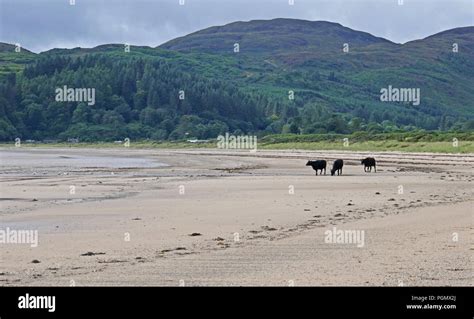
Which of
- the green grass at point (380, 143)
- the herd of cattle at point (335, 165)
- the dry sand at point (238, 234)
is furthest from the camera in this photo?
the green grass at point (380, 143)

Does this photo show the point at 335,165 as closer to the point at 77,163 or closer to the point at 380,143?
the point at 77,163

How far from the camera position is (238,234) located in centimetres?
1485

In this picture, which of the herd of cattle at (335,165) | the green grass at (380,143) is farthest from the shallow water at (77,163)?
the green grass at (380,143)

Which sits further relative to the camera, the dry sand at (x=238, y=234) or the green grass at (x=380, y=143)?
the green grass at (x=380, y=143)

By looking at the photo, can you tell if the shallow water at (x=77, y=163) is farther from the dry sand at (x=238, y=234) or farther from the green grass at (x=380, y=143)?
the green grass at (x=380, y=143)

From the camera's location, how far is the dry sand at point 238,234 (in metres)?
10.6

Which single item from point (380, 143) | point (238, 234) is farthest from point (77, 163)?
point (238, 234)

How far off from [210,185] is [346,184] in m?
5.16

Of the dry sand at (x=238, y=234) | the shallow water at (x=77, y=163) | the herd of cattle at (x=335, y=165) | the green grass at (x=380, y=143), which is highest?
the green grass at (x=380, y=143)

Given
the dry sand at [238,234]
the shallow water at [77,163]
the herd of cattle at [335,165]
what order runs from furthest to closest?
the shallow water at [77,163], the herd of cattle at [335,165], the dry sand at [238,234]

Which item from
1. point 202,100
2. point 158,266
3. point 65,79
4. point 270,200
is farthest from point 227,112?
point 158,266

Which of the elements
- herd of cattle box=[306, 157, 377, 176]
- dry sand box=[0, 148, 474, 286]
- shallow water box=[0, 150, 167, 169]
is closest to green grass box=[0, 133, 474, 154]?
herd of cattle box=[306, 157, 377, 176]
